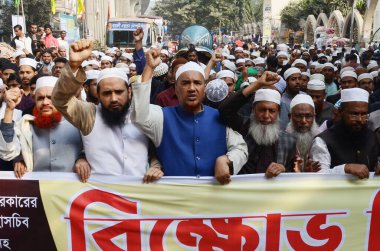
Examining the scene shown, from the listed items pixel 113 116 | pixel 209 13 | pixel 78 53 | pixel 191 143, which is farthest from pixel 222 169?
pixel 209 13

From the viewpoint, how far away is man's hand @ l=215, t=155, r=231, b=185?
3239 mm

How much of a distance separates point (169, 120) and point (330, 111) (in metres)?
2.72

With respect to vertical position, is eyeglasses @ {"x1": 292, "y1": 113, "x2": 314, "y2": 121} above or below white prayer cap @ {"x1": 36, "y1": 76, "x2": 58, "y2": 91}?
below

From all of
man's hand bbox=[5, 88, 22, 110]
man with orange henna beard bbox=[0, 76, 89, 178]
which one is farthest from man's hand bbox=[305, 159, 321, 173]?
man's hand bbox=[5, 88, 22, 110]

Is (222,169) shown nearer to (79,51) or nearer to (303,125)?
(79,51)

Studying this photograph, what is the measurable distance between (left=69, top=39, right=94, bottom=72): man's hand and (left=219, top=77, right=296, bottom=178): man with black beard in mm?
911

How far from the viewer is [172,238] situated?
3.34m

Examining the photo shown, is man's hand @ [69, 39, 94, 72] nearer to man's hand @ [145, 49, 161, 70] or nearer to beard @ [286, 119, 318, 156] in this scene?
man's hand @ [145, 49, 161, 70]

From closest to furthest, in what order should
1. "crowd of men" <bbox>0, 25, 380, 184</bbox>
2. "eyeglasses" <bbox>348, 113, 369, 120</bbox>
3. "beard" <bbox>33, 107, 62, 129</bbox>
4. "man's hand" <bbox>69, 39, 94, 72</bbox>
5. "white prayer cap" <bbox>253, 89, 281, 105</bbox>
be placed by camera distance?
"man's hand" <bbox>69, 39, 94, 72</bbox>, "crowd of men" <bbox>0, 25, 380, 184</bbox>, "beard" <bbox>33, 107, 62, 129</bbox>, "eyeglasses" <bbox>348, 113, 369, 120</bbox>, "white prayer cap" <bbox>253, 89, 281, 105</bbox>

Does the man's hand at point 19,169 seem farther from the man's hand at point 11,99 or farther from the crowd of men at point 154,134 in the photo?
the man's hand at point 11,99

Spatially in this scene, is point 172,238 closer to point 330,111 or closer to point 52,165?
point 52,165

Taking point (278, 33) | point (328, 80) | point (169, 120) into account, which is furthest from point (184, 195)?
point (278, 33)

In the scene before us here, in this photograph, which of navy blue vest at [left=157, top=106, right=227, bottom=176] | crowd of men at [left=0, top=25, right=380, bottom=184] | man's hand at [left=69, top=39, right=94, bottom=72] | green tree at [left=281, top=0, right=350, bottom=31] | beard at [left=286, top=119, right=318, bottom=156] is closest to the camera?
man's hand at [left=69, top=39, right=94, bottom=72]

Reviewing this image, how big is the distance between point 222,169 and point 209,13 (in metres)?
59.8
